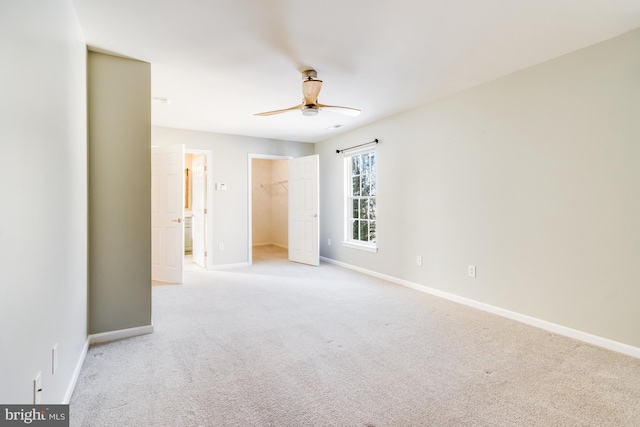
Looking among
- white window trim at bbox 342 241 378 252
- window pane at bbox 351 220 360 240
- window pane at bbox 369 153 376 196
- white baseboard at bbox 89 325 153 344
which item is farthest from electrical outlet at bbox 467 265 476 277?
white baseboard at bbox 89 325 153 344

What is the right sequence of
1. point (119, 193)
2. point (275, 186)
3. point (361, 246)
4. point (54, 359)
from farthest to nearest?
A: point (275, 186)
point (361, 246)
point (119, 193)
point (54, 359)

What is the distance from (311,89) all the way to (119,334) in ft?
9.16

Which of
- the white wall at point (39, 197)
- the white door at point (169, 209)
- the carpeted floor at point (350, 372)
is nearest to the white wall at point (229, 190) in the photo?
the white door at point (169, 209)

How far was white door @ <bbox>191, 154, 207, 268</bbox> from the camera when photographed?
5.66 m

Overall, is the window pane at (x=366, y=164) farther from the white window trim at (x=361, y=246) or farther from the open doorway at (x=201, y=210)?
the open doorway at (x=201, y=210)

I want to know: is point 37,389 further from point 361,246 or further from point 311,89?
point 361,246

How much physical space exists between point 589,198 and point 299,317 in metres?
2.81

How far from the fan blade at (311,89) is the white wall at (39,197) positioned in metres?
1.77

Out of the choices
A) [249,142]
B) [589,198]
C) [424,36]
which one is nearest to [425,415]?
[589,198]

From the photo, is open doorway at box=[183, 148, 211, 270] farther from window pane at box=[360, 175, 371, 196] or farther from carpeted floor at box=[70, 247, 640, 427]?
window pane at box=[360, 175, 371, 196]

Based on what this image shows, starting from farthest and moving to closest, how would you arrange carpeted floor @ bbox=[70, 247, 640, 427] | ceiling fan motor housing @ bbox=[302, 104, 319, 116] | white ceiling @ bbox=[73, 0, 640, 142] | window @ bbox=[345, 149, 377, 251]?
window @ bbox=[345, 149, 377, 251] < ceiling fan motor housing @ bbox=[302, 104, 319, 116] < white ceiling @ bbox=[73, 0, 640, 142] < carpeted floor @ bbox=[70, 247, 640, 427]

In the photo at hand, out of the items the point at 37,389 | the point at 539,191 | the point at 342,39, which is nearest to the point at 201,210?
the point at 342,39

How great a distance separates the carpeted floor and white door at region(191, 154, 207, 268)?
90.6 inches

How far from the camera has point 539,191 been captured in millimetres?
2998
